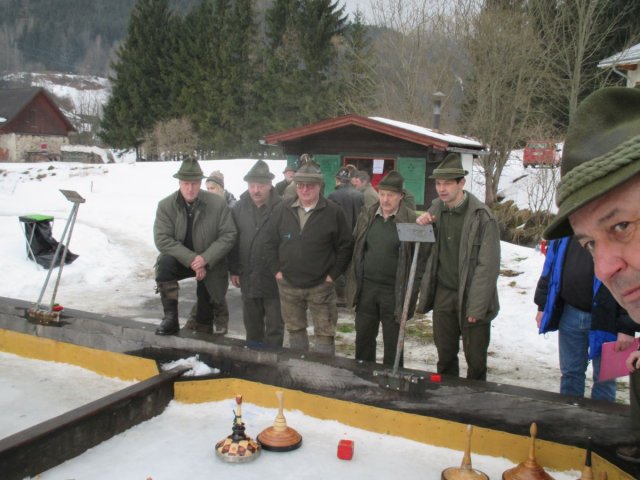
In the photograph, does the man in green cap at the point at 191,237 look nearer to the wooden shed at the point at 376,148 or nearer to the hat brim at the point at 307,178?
the hat brim at the point at 307,178

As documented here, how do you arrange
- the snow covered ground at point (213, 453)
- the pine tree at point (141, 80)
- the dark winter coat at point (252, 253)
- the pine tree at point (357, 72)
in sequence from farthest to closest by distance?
the pine tree at point (141, 80)
the pine tree at point (357, 72)
the dark winter coat at point (252, 253)
the snow covered ground at point (213, 453)

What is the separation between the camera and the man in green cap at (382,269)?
15.3 ft

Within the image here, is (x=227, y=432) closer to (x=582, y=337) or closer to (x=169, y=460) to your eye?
(x=169, y=460)

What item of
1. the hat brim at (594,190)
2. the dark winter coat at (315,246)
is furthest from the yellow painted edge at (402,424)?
the hat brim at (594,190)

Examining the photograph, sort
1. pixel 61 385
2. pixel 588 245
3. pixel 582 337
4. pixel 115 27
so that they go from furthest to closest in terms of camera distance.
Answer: pixel 115 27 < pixel 61 385 < pixel 582 337 < pixel 588 245

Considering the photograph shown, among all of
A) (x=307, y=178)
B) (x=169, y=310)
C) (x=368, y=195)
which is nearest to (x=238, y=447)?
(x=169, y=310)

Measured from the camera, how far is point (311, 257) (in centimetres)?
491

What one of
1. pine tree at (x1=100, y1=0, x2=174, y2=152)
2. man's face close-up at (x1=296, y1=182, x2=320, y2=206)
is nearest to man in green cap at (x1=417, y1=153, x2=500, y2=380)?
man's face close-up at (x1=296, y1=182, x2=320, y2=206)

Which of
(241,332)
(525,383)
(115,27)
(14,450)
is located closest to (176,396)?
(14,450)

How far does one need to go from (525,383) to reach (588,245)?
4.74m

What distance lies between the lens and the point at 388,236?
15.6 ft

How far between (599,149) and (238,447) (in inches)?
112

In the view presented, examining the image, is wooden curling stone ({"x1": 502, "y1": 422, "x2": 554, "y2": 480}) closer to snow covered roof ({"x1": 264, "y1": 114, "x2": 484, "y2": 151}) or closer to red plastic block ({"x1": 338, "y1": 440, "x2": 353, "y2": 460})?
red plastic block ({"x1": 338, "y1": 440, "x2": 353, "y2": 460})

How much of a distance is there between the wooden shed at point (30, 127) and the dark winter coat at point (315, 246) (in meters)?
40.5
